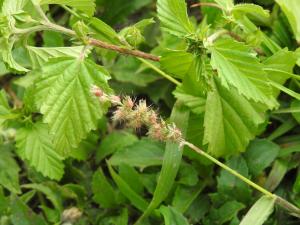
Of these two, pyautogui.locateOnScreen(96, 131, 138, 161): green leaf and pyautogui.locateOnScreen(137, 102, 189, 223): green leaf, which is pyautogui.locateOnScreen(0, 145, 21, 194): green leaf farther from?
pyautogui.locateOnScreen(137, 102, 189, 223): green leaf

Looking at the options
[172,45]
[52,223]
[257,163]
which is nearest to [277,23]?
[172,45]

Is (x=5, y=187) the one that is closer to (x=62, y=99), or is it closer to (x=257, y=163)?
(x=62, y=99)

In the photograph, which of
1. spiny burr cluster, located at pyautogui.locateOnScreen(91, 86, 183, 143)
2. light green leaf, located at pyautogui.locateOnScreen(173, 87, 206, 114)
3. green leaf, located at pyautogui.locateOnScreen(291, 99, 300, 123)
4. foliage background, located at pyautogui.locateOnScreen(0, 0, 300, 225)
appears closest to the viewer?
spiny burr cluster, located at pyautogui.locateOnScreen(91, 86, 183, 143)

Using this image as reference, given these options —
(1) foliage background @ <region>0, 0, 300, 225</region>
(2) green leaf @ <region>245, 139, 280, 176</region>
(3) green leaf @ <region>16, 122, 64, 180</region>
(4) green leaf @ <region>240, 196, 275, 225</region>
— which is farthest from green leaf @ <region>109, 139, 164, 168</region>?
(4) green leaf @ <region>240, 196, 275, 225</region>

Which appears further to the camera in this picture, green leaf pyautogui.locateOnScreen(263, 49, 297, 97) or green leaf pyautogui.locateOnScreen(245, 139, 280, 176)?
green leaf pyautogui.locateOnScreen(245, 139, 280, 176)

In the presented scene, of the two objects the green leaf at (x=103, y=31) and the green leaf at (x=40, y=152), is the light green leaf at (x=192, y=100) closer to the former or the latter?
the green leaf at (x=103, y=31)
